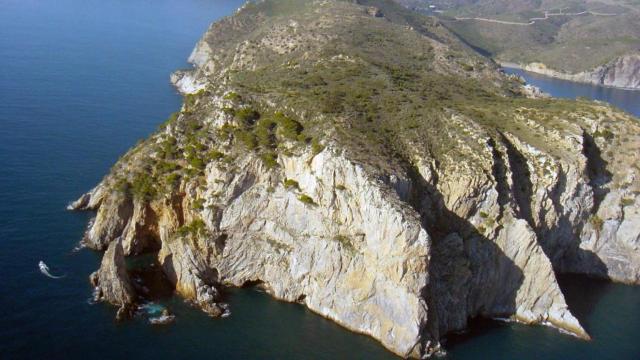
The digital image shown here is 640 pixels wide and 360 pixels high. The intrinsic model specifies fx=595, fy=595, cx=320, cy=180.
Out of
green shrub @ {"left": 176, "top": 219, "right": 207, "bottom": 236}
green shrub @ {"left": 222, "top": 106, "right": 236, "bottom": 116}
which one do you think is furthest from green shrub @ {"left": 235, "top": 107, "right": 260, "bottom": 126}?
green shrub @ {"left": 176, "top": 219, "right": 207, "bottom": 236}

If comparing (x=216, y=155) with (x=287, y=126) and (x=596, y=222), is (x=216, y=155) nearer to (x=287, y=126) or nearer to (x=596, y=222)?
(x=287, y=126)

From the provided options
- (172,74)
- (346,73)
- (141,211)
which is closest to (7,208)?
(141,211)

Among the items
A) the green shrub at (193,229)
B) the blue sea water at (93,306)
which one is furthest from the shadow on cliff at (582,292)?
the green shrub at (193,229)

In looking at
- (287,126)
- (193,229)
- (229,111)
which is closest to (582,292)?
(287,126)

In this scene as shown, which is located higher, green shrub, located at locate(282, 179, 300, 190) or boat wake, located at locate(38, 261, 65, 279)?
green shrub, located at locate(282, 179, 300, 190)

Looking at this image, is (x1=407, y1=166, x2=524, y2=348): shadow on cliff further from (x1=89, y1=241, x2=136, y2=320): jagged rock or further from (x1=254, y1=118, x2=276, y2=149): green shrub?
(x1=89, y1=241, x2=136, y2=320): jagged rock

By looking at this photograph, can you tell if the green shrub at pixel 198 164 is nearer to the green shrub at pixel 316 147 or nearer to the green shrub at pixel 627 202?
the green shrub at pixel 316 147

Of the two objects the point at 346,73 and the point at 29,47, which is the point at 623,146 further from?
the point at 29,47
